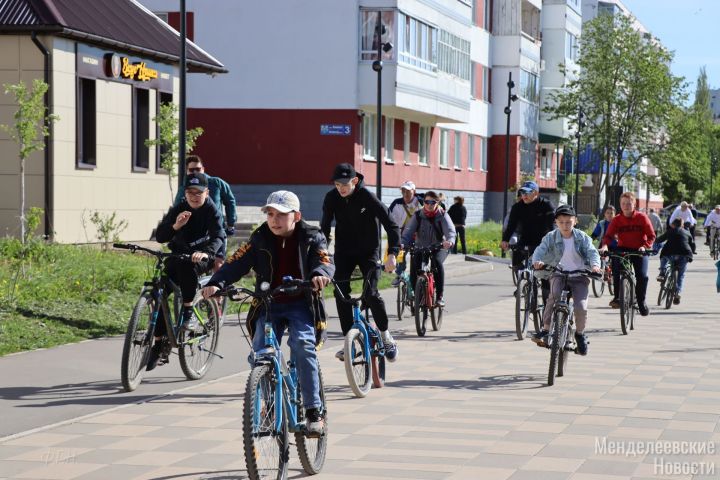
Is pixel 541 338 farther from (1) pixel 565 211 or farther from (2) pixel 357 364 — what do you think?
(2) pixel 357 364

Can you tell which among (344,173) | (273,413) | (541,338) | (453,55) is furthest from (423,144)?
(273,413)

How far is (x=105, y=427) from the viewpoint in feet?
29.2

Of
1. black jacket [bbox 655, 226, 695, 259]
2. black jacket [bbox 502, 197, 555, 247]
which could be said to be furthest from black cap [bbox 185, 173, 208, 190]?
black jacket [bbox 655, 226, 695, 259]

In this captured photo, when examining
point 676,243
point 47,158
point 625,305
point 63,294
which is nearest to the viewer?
point 63,294

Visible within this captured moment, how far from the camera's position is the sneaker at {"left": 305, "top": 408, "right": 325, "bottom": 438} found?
726 centimetres

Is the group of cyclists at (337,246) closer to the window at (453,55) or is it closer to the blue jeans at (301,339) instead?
the blue jeans at (301,339)

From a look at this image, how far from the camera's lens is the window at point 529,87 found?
62.9 m

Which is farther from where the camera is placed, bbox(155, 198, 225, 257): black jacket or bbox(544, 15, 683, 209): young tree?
bbox(544, 15, 683, 209): young tree

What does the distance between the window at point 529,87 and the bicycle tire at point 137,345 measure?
53.1m

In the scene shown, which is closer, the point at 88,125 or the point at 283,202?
the point at 283,202

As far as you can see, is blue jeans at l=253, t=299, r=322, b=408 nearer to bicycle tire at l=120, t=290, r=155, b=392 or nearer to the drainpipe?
bicycle tire at l=120, t=290, r=155, b=392

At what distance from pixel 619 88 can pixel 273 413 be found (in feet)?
204

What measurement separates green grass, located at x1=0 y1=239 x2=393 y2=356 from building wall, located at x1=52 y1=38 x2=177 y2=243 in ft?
17.9

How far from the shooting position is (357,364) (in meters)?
10.5
